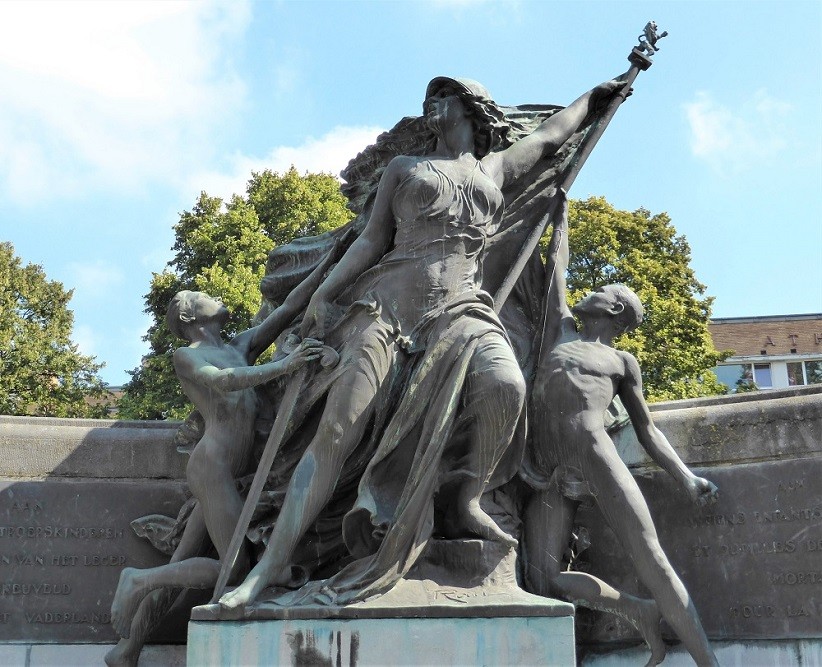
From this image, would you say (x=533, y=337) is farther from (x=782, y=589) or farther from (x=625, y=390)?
(x=782, y=589)

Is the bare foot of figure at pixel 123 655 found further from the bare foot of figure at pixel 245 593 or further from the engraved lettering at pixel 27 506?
the bare foot of figure at pixel 245 593

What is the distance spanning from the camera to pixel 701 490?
308 inches

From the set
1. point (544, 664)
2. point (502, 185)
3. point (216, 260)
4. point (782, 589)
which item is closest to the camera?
point (544, 664)

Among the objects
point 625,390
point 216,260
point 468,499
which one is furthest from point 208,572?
point 216,260

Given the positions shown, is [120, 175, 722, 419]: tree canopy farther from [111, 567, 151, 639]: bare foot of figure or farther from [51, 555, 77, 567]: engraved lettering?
[111, 567, 151, 639]: bare foot of figure

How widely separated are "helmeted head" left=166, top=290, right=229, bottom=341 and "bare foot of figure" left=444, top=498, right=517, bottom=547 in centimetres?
244

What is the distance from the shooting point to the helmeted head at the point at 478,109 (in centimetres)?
827

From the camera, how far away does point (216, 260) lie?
2494 centimetres

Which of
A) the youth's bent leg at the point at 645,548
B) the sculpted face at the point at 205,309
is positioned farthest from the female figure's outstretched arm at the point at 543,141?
the sculpted face at the point at 205,309

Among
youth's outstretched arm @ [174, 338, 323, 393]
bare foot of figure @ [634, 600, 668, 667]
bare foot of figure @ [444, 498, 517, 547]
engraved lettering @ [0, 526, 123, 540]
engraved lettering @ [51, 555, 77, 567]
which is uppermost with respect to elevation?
youth's outstretched arm @ [174, 338, 323, 393]

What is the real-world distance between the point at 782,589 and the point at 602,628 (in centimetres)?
123

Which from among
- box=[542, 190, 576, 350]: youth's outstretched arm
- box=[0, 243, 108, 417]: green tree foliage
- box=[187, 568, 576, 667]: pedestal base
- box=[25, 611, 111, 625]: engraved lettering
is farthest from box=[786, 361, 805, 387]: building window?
box=[187, 568, 576, 667]: pedestal base

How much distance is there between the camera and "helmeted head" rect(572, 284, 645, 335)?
8.09m

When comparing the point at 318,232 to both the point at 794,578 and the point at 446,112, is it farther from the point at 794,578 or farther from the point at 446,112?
the point at 794,578
